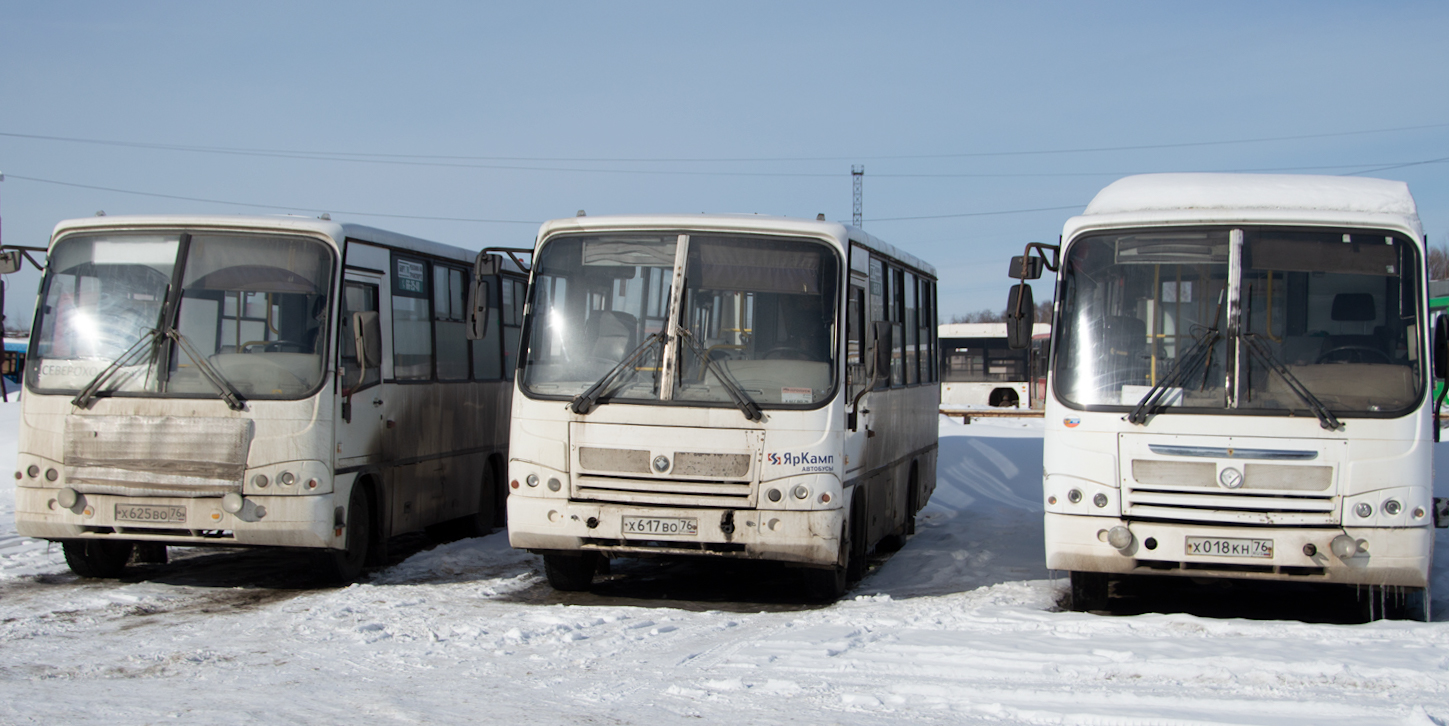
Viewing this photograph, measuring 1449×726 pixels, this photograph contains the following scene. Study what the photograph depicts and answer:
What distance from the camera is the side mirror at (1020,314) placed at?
33.7 ft

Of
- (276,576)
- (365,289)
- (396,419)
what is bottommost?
(276,576)

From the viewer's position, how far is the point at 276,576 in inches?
469

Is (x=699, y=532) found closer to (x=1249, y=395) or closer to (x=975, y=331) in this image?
(x=1249, y=395)

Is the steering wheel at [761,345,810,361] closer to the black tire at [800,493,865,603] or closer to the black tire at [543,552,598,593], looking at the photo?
the black tire at [800,493,865,603]

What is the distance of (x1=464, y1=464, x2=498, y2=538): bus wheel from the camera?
48.8 feet

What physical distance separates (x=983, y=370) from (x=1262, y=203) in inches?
1461

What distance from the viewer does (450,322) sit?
13945mm

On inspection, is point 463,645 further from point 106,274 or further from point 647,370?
point 106,274

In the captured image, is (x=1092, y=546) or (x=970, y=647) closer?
(x=970, y=647)

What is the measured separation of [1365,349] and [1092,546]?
227cm

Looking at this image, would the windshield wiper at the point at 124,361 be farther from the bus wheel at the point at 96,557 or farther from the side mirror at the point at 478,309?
the side mirror at the point at 478,309

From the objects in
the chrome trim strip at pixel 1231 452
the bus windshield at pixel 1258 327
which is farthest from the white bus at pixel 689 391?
the chrome trim strip at pixel 1231 452

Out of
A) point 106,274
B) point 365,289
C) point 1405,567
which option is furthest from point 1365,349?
point 106,274

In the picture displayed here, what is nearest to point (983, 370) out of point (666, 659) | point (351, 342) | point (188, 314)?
point (351, 342)
